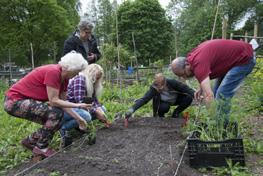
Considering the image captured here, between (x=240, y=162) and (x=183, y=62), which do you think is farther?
(x=183, y=62)

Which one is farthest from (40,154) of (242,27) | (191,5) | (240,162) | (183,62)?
(191,5)

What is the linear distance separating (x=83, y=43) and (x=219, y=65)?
223 centimetres

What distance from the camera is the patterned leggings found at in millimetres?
3463

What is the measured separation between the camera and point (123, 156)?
Result: 3.47 metres

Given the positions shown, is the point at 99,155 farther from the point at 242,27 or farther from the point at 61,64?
the point at 242,27

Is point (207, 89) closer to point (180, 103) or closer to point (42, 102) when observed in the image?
point (42, 102)

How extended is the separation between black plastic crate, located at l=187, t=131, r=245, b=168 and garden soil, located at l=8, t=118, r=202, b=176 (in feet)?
0.38

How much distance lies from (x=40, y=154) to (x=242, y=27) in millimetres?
34352

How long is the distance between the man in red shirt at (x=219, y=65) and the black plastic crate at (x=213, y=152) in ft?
1.09

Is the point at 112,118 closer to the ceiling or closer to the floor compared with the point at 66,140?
closer to the floor

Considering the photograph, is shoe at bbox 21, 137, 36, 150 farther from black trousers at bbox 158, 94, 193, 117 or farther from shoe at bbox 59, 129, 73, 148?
black trousers at bbox 158, 94, 193, 117

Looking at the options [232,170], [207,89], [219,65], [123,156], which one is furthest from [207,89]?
[123,156]

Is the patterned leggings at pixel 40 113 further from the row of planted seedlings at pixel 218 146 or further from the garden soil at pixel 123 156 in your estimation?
the row of planted seedlings at pixel 218 146

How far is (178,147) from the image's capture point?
141 inches
